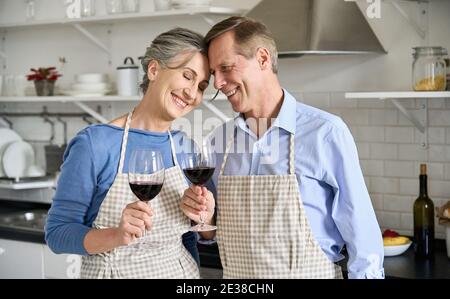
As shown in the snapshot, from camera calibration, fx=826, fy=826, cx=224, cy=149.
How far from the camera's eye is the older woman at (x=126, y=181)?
112 cm

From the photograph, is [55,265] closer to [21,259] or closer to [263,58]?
[21,259]

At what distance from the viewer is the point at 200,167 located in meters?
1.13

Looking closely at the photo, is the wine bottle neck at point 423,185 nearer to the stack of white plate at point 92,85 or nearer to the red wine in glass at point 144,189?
the red wine in glass at point 144,189

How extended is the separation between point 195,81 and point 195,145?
0.30ft

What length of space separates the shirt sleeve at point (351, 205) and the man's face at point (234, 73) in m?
0.13

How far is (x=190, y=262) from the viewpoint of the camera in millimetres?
1238

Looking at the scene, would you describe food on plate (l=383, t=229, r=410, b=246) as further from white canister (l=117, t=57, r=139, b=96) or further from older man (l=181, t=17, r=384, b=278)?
white canister (l=117, t=57, r=139, b=96)

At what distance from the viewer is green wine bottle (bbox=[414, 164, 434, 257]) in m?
1.74

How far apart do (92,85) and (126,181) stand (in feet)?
Result: 3.87

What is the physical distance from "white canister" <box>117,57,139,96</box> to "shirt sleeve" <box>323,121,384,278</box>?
1.12 meters

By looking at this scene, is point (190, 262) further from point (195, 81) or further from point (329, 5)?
point (329, 5)

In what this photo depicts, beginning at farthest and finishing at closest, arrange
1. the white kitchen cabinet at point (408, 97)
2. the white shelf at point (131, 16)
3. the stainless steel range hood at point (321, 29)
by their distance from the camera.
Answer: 1. the white shelf at point (131, 16)
2. the stainless steel range hood at point (321, 29)
3. the white kitchen cabinet at point (408, 97)

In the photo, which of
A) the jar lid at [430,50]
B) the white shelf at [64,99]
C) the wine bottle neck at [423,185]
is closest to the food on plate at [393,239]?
the wine bottle neck at [423,185]

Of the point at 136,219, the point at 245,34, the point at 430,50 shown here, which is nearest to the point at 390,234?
the point at 430,50
